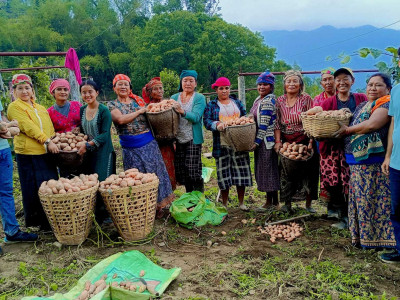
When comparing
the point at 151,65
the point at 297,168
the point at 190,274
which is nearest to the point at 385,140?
the point at 297,168

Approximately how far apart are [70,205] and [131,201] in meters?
0.59

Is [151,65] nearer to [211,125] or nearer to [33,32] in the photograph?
[33,32]

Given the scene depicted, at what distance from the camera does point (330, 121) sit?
10.6ft

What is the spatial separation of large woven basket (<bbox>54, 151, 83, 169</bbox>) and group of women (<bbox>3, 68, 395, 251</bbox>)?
0.08 m

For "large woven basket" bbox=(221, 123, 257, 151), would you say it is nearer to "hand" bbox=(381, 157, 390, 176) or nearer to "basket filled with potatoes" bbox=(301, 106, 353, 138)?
"basket filled with potatoes" bbox=(301, 106, 353, 138)

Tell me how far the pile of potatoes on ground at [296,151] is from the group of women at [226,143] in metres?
0.14

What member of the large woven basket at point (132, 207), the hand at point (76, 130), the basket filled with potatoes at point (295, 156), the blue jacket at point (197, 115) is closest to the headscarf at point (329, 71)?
the basket filled with potatoes at point (295, 156)

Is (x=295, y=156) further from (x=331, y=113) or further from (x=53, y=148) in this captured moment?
(x=53, y=148)

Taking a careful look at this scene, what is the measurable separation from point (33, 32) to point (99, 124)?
45916 mm

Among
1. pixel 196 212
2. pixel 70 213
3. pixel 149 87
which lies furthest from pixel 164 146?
pixel 70 213

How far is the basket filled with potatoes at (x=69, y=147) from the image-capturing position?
11.7 feet

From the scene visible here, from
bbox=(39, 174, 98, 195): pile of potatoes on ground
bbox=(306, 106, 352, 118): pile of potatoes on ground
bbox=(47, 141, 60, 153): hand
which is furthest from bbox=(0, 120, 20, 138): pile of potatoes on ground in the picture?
bbox=(306, 106, 352, 118): pile of potatoes on ground

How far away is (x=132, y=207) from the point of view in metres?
3.49

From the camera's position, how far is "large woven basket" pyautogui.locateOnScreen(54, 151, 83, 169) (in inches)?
140
